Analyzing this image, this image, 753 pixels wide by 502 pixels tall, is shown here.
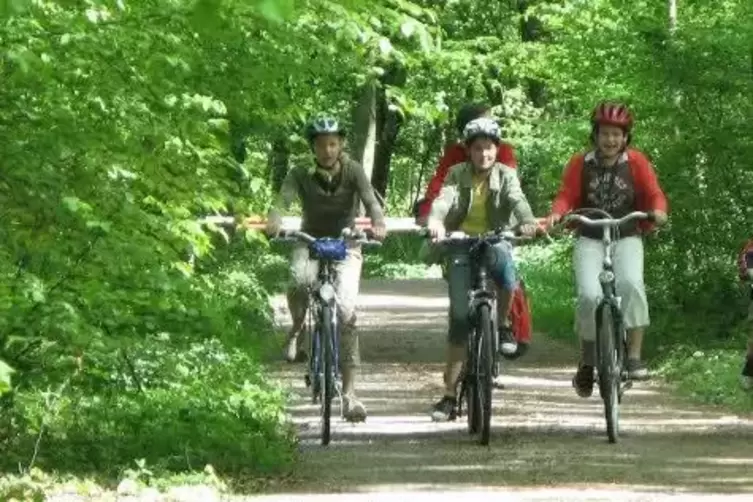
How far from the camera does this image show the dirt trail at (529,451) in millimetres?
8469

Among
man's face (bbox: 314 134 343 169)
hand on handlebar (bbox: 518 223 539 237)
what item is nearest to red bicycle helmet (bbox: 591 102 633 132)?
hand on handlebar (bbox: 518 223 539 237)

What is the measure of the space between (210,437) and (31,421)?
0.96 metres

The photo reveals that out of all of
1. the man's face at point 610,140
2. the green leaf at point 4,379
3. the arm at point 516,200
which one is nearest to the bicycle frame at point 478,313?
the arm at point 516,200

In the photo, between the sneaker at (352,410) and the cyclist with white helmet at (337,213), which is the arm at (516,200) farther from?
the sneaker at (352,410)

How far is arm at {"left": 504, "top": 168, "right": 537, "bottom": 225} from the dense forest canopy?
1034mm

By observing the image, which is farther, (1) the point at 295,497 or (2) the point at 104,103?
(2) the point at 104,103

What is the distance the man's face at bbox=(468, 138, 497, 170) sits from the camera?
1073 cm

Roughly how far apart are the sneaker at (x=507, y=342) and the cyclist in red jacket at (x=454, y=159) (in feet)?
2.88

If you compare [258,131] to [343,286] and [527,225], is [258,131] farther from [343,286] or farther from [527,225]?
[527,225]

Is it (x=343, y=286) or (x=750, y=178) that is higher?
(x=750, y=178)

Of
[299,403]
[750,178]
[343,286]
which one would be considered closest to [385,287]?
[750,178]

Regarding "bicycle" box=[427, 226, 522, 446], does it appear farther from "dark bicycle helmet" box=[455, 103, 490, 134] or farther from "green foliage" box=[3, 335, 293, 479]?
"dark bicycle helmet" box=[455, 103, 490, 134]

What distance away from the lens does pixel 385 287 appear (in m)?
32.8

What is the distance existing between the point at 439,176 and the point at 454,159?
437mm
